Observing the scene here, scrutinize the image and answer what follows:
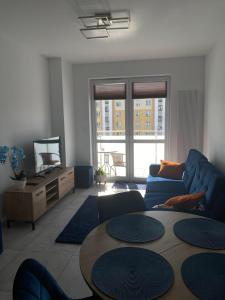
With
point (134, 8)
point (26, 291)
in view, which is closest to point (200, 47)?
point (134, 8)

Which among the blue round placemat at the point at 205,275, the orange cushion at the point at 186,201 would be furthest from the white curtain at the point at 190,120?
the blue round placemat at the point at 205,275

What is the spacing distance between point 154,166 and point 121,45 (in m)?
2.20

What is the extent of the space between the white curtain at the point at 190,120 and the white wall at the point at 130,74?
124 millimetres

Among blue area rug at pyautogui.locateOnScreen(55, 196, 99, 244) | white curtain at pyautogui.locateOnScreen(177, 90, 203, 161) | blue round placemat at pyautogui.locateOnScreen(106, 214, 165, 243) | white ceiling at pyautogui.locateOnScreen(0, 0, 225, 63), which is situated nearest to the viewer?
blue round placemat at pyautogui.locateOnScreen(106, 214, 165, 243)

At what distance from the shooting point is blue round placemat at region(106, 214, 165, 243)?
1.67 meters

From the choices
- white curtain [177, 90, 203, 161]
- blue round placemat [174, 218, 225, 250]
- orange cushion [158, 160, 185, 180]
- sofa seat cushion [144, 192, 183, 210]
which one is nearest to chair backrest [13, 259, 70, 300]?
blue round placemat [174, 218, 225, 250]

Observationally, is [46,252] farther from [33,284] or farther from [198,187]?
[198,187]

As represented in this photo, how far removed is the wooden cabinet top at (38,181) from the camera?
10.9 feet

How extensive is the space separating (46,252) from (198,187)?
6.50 feet

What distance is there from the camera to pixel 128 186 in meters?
5.25

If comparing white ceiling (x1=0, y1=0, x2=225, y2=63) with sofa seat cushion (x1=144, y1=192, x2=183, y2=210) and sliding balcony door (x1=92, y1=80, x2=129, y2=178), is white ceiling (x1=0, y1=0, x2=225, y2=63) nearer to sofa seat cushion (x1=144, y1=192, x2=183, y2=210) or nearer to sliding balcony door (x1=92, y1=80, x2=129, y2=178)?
sliding balcony door (x1=92, y1=80, x2=129, y2=178)

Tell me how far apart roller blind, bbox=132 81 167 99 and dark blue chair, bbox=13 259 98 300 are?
449 centimetres

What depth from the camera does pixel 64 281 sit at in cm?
230

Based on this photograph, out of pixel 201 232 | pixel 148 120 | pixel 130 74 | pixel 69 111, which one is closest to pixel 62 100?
pixel 69 111
